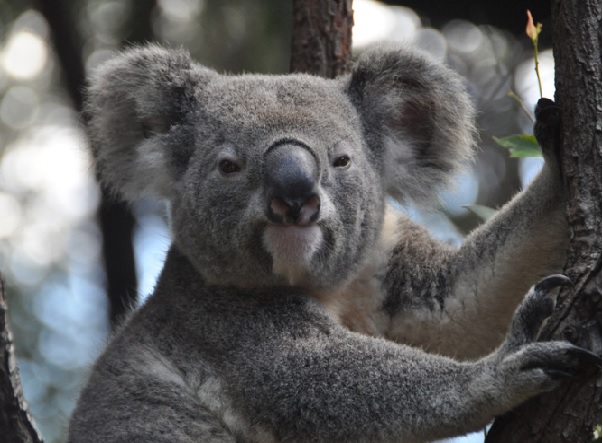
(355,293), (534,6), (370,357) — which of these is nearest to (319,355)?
(370,357)

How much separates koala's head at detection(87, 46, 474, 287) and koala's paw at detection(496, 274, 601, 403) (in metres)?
0.83

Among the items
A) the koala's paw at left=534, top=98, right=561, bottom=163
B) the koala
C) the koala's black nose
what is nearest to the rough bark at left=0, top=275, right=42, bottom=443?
the koala

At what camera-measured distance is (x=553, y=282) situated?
2.94m

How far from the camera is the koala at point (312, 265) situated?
3.37 metres

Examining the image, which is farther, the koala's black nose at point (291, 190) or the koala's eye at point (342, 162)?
the koala's eye at point (342, 162)

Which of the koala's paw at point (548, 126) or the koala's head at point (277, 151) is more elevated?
the koala's paw at point (548, 126)

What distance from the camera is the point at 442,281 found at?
13.1 ft

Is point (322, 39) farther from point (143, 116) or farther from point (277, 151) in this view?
point (277, 151)

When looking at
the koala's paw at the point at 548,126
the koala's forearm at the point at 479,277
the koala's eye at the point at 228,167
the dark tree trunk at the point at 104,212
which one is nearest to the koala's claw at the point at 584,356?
the koala's paw at the point at 548,126

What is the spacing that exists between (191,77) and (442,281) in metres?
1.49

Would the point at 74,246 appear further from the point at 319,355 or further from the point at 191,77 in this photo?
the point at 319,355

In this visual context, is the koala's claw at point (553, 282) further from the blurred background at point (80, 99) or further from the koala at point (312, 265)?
the blurred background at point (80, 99)

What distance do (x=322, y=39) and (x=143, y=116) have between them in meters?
1.41

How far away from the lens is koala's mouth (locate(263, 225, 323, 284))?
3.41 meters
